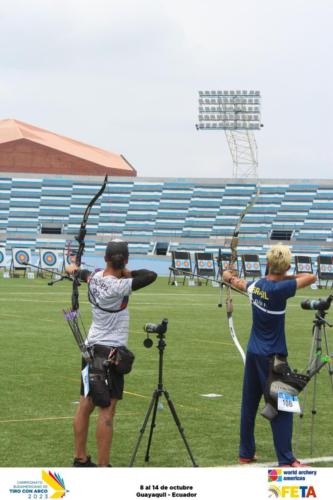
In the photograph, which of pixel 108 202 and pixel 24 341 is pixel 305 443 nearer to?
pixel 24 341

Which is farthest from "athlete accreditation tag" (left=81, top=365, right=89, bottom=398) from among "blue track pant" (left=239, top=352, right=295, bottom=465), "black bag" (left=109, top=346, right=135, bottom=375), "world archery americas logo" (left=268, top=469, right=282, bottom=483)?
"world archery americas logo" (left=268, top=469, right=282, bottom=483)

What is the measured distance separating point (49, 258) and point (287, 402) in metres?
42.7

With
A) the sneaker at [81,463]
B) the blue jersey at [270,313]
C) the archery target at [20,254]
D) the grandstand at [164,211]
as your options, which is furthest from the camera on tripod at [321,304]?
the grandstand at [164,211]

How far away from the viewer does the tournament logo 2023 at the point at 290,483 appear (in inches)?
222

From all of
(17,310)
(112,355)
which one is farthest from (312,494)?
(17,310)

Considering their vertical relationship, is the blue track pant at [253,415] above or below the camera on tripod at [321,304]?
below

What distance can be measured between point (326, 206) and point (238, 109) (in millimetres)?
21087

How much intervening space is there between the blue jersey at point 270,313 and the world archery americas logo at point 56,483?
6.99 ft

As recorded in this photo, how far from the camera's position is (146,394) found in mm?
10992

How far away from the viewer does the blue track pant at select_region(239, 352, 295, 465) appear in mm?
6930

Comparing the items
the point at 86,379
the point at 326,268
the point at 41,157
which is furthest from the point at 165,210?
the point at 86,379

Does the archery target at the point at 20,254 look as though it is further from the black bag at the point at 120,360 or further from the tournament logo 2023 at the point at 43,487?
the tournament logo 2023 at the point at 43,487

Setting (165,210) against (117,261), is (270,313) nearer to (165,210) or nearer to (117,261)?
(117,261)

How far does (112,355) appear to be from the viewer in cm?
691
